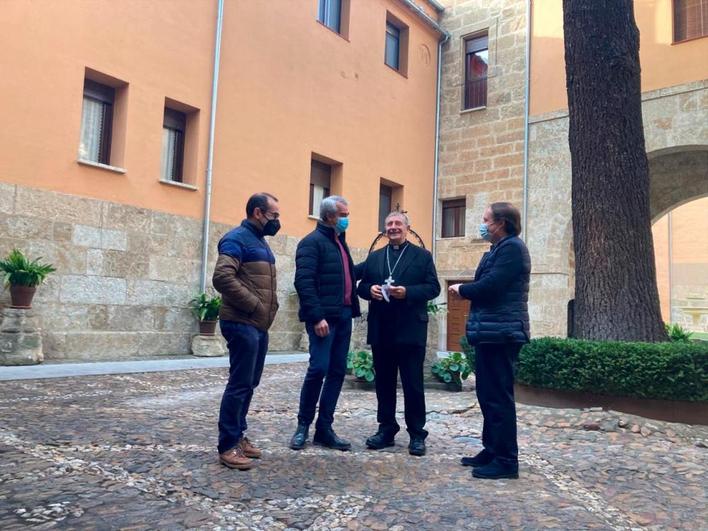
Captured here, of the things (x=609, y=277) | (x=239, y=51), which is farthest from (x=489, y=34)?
(x=609, y=277)

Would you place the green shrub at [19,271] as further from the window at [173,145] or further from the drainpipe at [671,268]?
the drainpipe at [671,268]

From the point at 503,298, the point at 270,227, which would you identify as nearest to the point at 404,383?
the point at 503,298

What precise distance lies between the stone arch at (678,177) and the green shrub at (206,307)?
33.5ft

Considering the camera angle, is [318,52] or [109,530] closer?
[109,530]

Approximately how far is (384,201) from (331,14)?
4.70m

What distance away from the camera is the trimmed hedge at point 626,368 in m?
5.28

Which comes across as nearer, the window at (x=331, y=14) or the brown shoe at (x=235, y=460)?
the brown shoe at (x=235, y=460)

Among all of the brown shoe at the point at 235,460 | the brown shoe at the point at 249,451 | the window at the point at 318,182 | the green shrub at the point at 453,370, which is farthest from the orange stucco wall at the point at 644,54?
the brown shoe at the point at 235,460

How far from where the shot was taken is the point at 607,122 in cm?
648

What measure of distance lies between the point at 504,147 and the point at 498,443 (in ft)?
41.7

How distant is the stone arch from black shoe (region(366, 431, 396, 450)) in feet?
39.3

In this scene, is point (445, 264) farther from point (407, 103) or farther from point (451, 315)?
point (407, 103)

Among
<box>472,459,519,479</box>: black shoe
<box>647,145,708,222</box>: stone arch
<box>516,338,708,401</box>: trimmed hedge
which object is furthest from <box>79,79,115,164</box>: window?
<box>647,145,708,222</box>: stone arch

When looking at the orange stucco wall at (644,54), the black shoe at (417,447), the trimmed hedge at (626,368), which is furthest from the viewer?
the orange stucco wall at (644,54)
